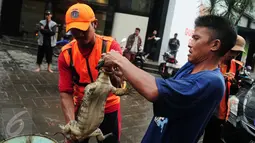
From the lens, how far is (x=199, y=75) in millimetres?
1554

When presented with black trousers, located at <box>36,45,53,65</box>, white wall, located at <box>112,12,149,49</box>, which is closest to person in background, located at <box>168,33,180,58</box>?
white wall, located at <box>112,12,149,49</box>

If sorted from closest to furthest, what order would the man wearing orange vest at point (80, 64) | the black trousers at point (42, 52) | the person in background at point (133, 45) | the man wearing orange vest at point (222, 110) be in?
the man wearing orange vest at point (80, 64), the man wearing orange vest at point (222, 110), the black trousers at point (42, 52), the person in background at point (133, 45)

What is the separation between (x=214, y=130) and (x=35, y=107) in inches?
129

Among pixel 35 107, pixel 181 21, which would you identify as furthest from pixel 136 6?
pixel 35 107

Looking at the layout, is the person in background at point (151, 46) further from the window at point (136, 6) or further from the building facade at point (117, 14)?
the window at point (136, 6)

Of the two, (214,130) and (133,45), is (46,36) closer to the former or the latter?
(133,45)

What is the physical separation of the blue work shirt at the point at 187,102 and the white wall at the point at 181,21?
469 inches

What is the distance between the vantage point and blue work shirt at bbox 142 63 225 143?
146 centimetres

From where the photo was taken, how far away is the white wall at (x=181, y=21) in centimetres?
1345

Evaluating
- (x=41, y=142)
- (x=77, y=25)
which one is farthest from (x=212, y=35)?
(x=41, y=142)

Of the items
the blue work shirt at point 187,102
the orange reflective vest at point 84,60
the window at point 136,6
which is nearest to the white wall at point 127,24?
the window at point 136,6

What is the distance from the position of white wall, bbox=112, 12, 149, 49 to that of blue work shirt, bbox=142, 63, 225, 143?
1220 centimetres

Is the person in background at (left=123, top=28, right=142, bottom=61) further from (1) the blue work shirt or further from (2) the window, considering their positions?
(1) the blue work shirt

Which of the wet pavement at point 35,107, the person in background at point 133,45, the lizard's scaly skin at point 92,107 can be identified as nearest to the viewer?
the lizard's scaly skin at point 92,107
